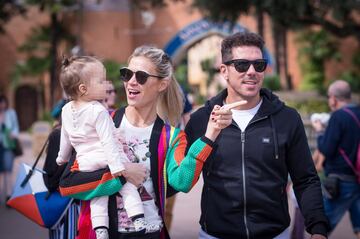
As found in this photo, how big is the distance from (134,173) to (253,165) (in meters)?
0.65

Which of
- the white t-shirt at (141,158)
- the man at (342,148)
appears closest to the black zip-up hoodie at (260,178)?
the white t-shirt at (141,158)

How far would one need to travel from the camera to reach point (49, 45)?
40.8m

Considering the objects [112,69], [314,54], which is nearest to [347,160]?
[112,69]

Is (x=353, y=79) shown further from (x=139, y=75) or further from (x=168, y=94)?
(x=139, y=75)

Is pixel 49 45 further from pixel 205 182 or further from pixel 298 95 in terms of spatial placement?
pixel 205 182

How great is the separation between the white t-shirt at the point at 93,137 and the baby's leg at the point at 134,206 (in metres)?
0.16

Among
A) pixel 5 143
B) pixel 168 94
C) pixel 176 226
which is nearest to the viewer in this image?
pixel 168 94

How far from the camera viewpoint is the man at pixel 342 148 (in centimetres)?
639

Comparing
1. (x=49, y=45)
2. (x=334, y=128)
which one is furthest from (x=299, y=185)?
(x=49, y=45)

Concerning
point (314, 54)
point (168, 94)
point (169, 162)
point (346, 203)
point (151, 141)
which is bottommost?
point (346, 203)

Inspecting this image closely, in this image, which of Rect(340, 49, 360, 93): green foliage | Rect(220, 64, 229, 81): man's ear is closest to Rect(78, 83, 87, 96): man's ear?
Rect(220, 64, 229, 81): man's ear

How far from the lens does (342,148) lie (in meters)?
6.49

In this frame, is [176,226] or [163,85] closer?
[163,85]

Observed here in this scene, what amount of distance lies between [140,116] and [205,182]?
532 mm
